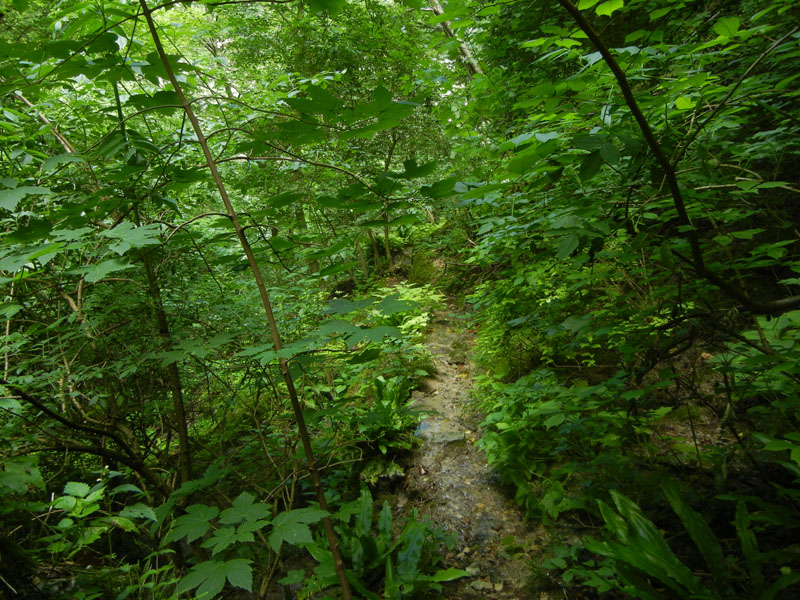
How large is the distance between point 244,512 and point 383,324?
141 centimetres

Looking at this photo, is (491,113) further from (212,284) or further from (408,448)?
(408,448)

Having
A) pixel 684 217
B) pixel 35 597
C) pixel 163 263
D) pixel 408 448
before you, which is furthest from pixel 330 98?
pixel 408 448

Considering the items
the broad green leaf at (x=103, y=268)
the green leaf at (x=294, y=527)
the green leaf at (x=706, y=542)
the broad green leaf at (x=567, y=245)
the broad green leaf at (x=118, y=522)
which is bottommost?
the green leaf at (x=706, y=542)

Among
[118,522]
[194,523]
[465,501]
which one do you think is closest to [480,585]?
[465,501]

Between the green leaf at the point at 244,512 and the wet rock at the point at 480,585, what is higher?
the green leaf at the point at 244,512

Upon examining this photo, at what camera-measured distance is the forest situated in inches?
39.9

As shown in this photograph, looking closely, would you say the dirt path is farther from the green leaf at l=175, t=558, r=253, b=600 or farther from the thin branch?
the green leaf at l=175, t=558, r=253, b=600

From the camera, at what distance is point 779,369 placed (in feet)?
4.54

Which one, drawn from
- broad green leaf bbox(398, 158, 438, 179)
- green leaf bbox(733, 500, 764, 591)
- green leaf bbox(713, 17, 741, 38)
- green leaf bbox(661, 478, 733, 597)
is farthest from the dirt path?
green leaf bbox(713, 17, 741, 38)

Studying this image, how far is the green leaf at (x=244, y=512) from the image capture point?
885 mm

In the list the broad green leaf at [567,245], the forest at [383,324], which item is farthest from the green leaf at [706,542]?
the broad green leaf at [567,245]

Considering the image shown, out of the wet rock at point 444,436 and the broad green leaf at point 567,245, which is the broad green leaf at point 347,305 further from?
the wet rock at point 444,436

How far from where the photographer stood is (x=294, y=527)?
82 centimetres

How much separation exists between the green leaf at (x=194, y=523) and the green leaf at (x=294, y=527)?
18 centimetres
